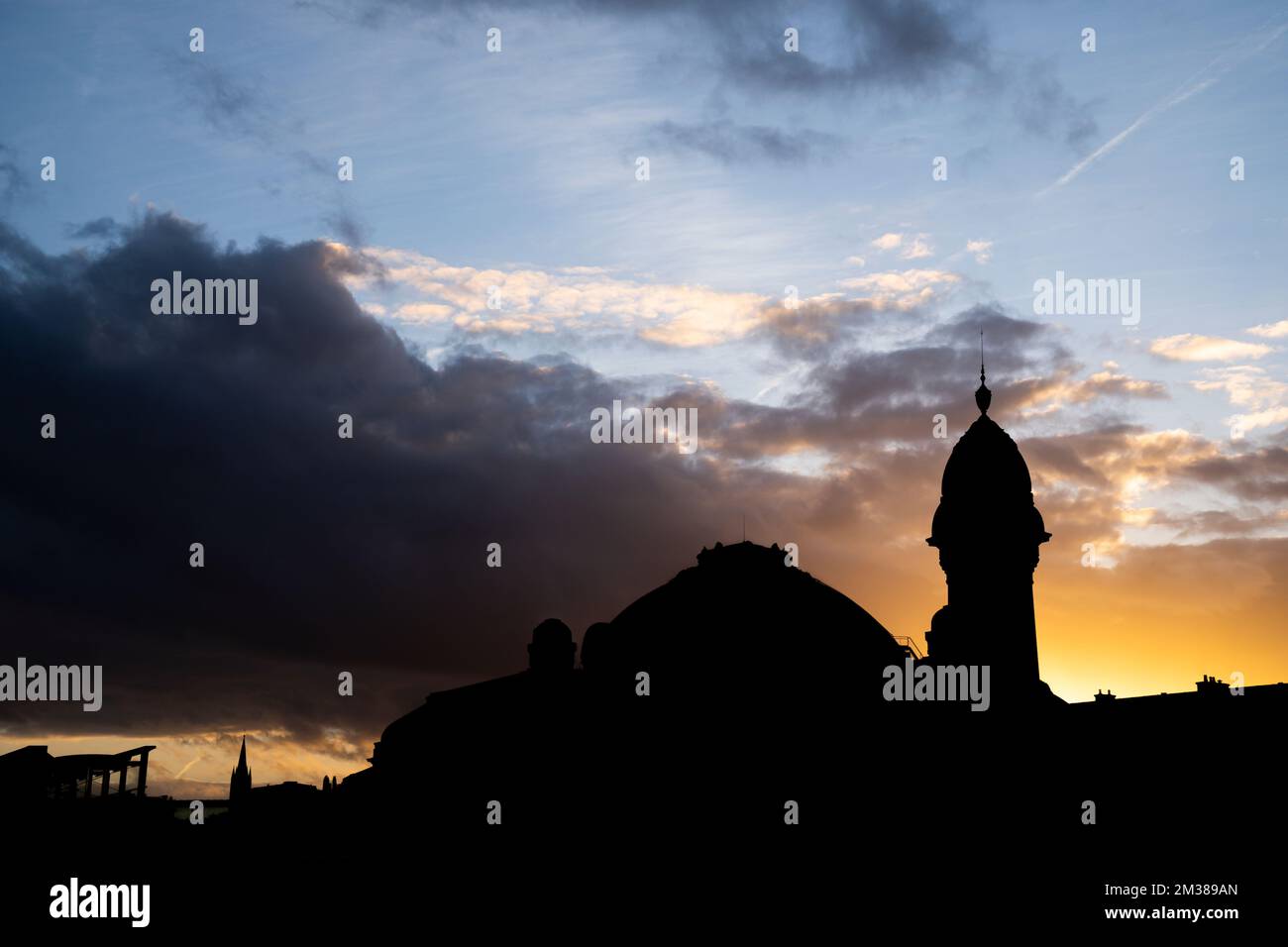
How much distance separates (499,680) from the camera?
69875 mm

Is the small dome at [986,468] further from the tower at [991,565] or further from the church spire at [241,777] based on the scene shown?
the church spire at [241,777]

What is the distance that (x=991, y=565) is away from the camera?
59469 mm

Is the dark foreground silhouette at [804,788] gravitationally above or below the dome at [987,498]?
below

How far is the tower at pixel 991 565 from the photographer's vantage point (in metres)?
58.4

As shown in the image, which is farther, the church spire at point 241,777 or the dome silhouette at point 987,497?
the church spire at point 241,777

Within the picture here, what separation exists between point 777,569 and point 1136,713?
1897 cm

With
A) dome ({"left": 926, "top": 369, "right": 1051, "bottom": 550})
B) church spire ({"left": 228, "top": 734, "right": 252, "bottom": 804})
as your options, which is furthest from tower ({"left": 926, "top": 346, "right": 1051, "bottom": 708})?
church spire ({"left": 228, "top": 734, "right": 252, "bottom": 804})

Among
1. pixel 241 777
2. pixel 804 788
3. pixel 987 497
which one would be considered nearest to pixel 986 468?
pixel 987 497

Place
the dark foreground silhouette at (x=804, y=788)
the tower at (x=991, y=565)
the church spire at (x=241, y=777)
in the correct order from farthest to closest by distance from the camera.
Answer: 1. the church spire at (x=241, y=777)
2. the tower at (x=991, y=565)
3. the dark foreground silhouette at (x=804, y=788)

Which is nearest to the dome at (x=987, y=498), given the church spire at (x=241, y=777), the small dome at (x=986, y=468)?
the small dome at (x=986, y=468)
